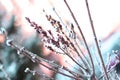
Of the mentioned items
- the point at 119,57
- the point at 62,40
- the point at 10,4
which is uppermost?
the point at 62,40

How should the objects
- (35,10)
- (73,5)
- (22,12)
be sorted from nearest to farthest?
(73,5)
(35,10)
(22,12)

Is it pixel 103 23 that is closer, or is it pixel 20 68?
pixel 103 23

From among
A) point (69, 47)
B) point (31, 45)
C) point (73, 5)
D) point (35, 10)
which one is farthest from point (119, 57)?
point (31, 45)

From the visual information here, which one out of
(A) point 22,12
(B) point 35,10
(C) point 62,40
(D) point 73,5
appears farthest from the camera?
(A) point 22,12

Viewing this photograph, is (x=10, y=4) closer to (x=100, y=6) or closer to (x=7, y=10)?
(x=7, y=10)

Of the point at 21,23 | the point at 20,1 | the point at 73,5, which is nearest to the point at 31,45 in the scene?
the point at 21,23

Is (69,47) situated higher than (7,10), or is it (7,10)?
(69,47)
